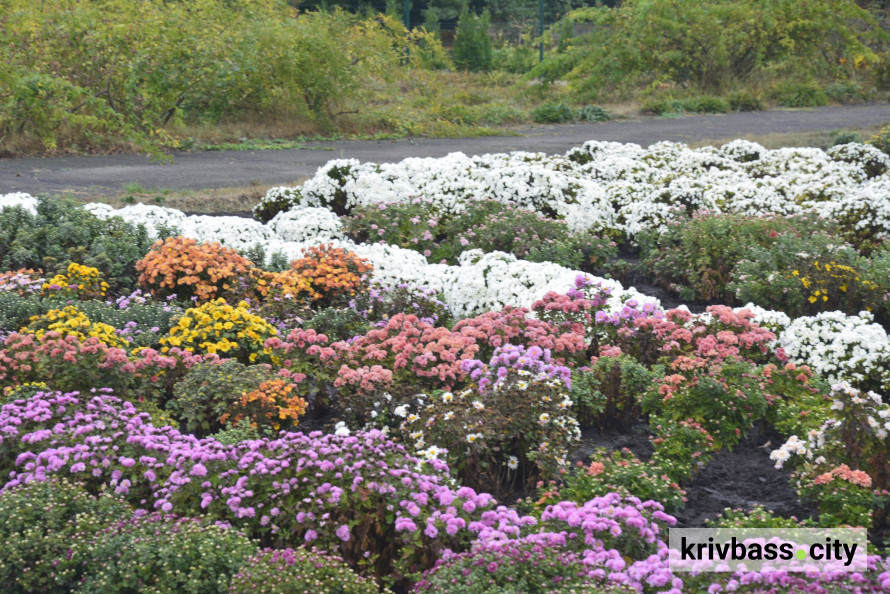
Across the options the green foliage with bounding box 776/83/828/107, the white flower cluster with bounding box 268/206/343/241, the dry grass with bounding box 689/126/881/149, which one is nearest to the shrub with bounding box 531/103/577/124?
the dry grass with bounding box 689/126/881/149

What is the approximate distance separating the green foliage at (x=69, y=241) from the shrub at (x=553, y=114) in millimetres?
13936

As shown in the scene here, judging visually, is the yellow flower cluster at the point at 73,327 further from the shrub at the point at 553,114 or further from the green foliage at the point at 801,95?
the green foliage at the point at 801,95

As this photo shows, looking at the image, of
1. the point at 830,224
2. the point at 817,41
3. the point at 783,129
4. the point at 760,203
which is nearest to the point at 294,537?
the point at 830,224

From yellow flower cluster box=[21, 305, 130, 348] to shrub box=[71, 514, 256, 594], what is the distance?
2.05m

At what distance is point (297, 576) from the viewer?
122 inches

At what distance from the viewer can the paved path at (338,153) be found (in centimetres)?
1184

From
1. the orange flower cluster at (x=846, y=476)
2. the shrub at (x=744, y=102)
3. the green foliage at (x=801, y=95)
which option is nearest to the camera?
the orange flower cluster at (x=846, y=476)

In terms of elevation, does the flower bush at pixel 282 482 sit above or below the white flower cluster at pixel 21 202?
below

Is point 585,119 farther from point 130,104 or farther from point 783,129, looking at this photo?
point 130,104

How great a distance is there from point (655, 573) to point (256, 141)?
1421 centimetres

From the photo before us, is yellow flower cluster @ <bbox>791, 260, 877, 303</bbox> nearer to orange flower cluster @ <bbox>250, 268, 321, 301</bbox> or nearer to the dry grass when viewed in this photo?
orange flower cluster @ <bbox>250, 268, 321, 301</bbox>

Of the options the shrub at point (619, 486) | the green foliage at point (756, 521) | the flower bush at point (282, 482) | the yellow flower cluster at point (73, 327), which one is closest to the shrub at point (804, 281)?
the shrub at point (619, 486)

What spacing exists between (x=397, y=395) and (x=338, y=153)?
1084cm

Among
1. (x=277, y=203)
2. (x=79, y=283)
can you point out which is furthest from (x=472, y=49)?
(x=79, y=283)
